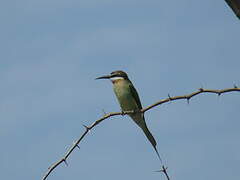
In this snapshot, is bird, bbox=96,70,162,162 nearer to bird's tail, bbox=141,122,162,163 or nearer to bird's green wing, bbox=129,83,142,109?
bird's green wing, bbox=129,83,142,109

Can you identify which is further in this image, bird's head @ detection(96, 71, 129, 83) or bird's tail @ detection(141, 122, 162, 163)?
bird's head @ detection(96, 71, 129, 83)

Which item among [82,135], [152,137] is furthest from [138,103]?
[82,135]

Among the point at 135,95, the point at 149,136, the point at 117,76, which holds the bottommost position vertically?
the point at 149,136

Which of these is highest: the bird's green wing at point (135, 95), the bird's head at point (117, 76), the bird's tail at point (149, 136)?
the bird's head at point (117, 76)

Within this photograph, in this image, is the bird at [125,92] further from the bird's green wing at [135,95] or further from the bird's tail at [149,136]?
the bird's tail at [149,136]

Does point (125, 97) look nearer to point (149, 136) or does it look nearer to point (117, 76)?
point (117, 76)

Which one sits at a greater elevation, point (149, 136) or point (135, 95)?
A: point (135, 95)

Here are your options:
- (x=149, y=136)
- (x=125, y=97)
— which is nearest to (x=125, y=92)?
(x=125, y=97)

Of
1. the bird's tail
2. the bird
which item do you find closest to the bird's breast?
the bird

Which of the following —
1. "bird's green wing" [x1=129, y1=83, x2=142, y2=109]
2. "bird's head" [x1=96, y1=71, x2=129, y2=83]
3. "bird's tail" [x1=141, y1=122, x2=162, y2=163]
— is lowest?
"bird's tail" [x1=141, y1=122, x2=162, y2=163]

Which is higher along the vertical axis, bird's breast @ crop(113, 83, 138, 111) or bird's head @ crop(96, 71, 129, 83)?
bird's head @ crop(96, 71, 129, 83)

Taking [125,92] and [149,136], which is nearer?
[149,136]

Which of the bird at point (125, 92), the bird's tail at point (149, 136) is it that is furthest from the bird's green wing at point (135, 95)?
the bird's tail at point (149, 136)

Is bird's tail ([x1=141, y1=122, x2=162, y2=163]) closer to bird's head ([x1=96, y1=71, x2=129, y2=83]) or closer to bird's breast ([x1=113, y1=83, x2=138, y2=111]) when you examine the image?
bird's breast ([x1=113, y1=83, x2=138, y2=111])
